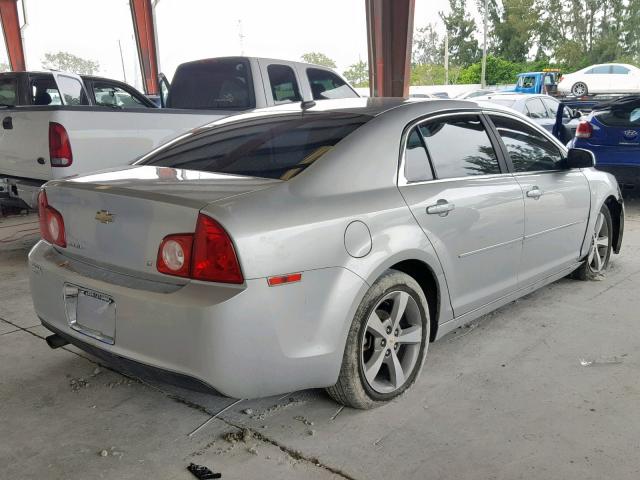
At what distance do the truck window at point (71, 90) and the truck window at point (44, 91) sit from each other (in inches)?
3.7

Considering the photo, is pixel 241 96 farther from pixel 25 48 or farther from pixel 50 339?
pixel 25 48

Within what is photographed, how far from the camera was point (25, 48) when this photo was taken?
27453mm

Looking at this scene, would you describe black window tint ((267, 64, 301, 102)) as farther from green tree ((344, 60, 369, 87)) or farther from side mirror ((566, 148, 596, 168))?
green tree ((344, 60, 369, 87))

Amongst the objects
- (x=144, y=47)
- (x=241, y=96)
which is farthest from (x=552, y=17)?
(x=241, y=96)

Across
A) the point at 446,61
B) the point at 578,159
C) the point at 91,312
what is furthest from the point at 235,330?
the point at 446,61

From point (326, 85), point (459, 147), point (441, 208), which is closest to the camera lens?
point (441, 208)

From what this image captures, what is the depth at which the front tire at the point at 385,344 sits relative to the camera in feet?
9.04

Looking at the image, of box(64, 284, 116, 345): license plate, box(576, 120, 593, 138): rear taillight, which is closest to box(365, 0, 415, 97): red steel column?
box(576, 120, 593, 138): rear taillight

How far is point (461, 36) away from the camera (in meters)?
64.1

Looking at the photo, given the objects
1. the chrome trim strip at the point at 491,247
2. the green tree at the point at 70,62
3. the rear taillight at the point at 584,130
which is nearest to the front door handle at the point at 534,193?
the chrome trim strip at the point at 491,247

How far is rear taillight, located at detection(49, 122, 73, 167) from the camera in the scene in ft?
17.8

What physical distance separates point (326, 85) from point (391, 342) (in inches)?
220

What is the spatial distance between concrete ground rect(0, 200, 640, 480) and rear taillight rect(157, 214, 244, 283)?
2.65 ft

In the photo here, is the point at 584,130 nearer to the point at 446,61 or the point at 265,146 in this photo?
the point at 265,146
